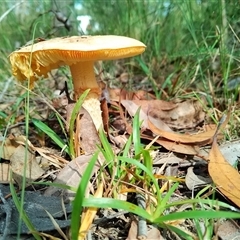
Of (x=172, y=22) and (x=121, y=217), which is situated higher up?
(x=172, y=22)

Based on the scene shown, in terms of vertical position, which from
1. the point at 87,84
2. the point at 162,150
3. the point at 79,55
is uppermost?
the point at 79,55

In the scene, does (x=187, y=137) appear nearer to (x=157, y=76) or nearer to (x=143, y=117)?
(x=143, y=117)

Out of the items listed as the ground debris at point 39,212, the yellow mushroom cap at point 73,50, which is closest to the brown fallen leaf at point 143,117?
the yellow mushroom cap at point 73,50

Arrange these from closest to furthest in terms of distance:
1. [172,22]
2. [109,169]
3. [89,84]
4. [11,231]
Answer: [11,231], [109,169], [89,84], [172,22]

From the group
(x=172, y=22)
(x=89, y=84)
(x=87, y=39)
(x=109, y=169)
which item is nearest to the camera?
(x=109, y=169)

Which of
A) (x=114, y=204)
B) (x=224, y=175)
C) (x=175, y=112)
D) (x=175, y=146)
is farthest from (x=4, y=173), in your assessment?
(x=175, y=112)

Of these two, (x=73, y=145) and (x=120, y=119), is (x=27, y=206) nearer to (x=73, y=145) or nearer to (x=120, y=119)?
(x=73, y=145)

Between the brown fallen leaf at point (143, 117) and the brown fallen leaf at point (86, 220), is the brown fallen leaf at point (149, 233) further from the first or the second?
the brown fallen leaf at point (143, 117)

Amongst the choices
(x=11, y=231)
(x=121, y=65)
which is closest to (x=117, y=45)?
(x=11, y=231)
